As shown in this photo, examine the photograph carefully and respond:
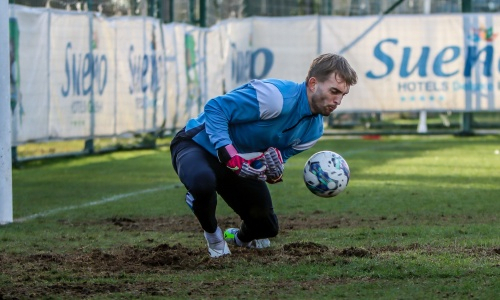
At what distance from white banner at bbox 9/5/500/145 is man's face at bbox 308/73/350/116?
10189mm

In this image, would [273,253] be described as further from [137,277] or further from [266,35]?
[266,35]

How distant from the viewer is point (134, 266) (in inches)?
246

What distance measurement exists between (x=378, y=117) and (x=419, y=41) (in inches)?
98.3

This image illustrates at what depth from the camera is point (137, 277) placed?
582 cm

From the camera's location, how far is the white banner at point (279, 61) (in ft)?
55.8

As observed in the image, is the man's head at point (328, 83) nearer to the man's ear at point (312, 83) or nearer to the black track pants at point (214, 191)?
the man's ear at point (312, 83)

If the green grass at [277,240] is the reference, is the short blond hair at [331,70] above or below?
above

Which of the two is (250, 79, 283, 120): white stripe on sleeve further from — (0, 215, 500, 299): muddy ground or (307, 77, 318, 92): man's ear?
(0, 215, 500, 299): muddy ground

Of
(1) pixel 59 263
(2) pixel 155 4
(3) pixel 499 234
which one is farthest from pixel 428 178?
(2) pixel 155 4

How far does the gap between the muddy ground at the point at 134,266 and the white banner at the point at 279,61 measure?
9570mm

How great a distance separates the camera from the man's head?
20.6 feet

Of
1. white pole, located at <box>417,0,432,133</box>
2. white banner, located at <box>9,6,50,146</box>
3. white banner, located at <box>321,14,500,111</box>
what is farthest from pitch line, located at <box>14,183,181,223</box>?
white pole, located at <box>417,0,432,133</box>

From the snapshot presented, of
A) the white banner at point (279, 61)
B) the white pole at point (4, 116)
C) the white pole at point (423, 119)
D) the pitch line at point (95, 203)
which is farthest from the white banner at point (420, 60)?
the white pole at point (4, 116)

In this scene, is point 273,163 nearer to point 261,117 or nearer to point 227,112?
point 261,117
